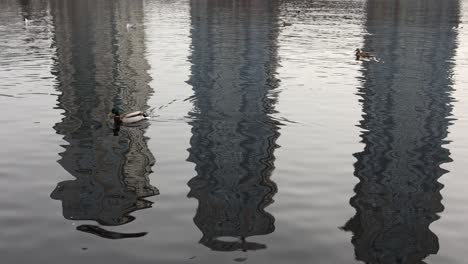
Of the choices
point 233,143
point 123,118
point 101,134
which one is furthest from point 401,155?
point 101,134

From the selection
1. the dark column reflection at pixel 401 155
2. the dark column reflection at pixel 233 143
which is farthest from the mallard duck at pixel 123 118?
the dark column reflection at pixel 401 155

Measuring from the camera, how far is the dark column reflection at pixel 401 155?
634 inches

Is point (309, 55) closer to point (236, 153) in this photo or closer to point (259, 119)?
point (259, 119)

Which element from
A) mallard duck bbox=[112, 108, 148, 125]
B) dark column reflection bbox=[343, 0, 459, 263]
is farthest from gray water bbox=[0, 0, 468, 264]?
mallard duck bbox=[112, 108, 148, 125]

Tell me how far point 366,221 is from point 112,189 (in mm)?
8136

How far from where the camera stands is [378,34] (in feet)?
235

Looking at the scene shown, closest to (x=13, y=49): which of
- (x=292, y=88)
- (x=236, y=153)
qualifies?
(x=292, y=88)

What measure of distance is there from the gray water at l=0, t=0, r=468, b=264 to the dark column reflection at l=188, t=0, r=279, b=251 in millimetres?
84

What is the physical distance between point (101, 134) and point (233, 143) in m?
6.05

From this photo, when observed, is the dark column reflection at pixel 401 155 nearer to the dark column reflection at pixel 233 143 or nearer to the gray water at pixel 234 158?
the gray water at pixel 234 158

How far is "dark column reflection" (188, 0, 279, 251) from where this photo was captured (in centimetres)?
1703

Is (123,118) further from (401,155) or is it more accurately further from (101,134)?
(401,155)

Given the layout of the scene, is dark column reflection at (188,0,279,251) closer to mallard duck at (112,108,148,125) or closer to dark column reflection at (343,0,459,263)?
mallard duck at (112,108,148,125)

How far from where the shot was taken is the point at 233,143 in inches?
997
